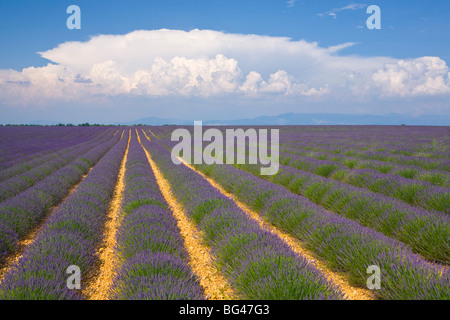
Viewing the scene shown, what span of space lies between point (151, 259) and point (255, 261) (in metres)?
1.05

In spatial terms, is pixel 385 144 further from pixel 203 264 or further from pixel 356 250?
pixel 203 264

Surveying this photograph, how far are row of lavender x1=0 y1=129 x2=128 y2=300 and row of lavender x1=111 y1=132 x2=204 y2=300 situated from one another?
43cm

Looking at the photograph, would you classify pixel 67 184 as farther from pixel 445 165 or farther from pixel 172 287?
pixel 445 165

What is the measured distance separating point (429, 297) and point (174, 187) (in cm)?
599

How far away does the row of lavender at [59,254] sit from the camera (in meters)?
2.23

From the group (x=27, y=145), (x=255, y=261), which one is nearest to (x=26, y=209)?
(x=255, y=261)

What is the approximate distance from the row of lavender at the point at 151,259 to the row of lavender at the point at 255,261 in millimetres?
436

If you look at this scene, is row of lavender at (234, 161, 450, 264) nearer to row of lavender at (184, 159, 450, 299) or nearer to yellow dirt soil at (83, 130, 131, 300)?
row of lavender at (184, 159, 450, 299)

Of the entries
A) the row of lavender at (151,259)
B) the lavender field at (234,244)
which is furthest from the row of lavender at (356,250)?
the row of lavender at (151,259)

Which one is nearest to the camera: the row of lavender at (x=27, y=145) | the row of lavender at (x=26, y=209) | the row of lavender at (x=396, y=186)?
the row of lavender at (x=26, y=209)

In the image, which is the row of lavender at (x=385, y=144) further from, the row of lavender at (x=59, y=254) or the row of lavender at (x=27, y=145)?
the row of lavender at (x=27, y=145)

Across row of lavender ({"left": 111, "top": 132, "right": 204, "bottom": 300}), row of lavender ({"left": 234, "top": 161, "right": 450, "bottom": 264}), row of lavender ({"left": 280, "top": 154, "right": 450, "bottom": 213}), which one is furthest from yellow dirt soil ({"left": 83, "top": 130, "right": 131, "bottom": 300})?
row of lavender ({"left": 280, "top": 154, "right": 450, "bottom": 213})

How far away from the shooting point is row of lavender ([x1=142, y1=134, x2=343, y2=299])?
7.04ft
